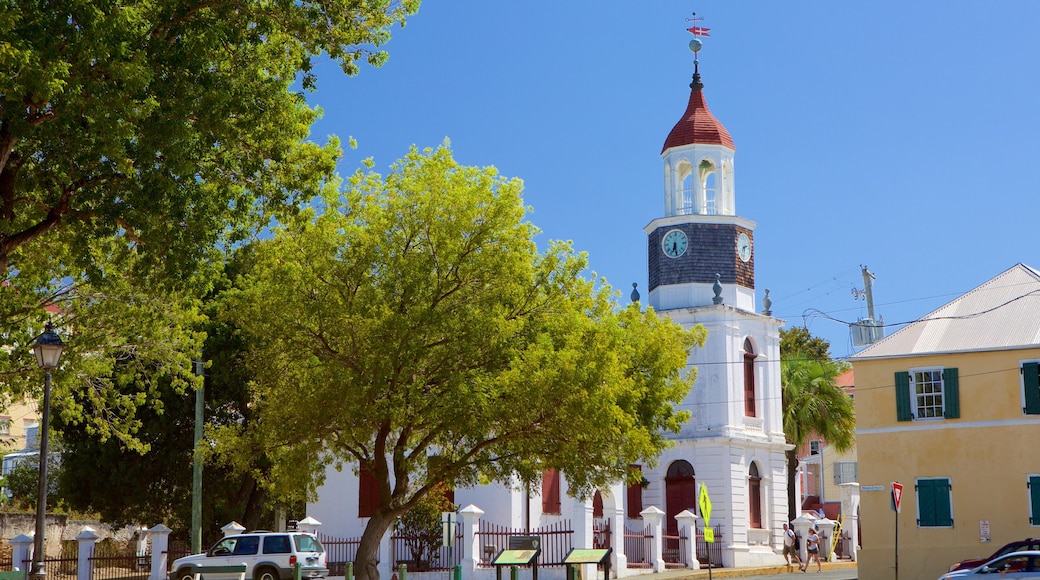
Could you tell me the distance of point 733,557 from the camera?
44.0 meters

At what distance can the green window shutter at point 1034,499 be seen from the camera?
3195cm

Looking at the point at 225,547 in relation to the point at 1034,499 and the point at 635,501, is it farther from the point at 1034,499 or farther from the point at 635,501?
the point at 635,501

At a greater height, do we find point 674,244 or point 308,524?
point 674,244

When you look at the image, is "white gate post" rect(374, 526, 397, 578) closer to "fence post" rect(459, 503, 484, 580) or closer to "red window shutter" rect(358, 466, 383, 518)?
"fence post" rect(459, 503, 484, 580)

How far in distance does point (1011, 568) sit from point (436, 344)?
38.9 ft

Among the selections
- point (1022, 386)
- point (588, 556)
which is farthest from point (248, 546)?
point (1022, 386)

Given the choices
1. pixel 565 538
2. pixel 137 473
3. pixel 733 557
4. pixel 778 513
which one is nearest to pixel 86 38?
pixel 565 538

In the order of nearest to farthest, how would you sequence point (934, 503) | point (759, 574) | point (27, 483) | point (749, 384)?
1. point (934, 503)
2. point (759, 574)
3. point (749, 384)
4. point (27, 483)

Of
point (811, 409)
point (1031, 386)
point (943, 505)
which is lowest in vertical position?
point (943, 505)

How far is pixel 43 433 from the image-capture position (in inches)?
772

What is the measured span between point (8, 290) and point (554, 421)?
1060cm

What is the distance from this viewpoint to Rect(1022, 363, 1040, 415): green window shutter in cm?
3247

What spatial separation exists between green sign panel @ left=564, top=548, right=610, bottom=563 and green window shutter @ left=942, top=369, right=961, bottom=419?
13.1m

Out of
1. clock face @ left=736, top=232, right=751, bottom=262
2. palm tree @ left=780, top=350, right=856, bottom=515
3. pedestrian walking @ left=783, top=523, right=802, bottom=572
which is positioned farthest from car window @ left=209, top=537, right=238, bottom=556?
palm tree @ left=780, top=350, right=856, bottom=515
